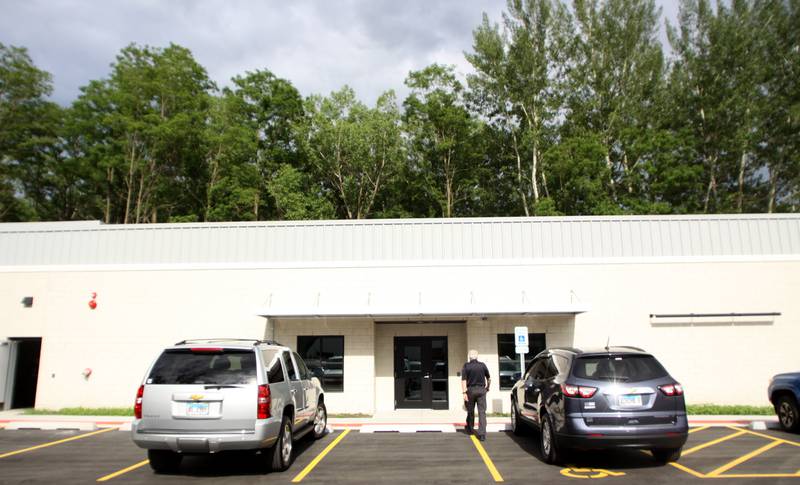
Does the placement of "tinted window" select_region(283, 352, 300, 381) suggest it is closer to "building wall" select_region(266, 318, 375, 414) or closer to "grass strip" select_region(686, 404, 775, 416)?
"building wall" select_region(266, 318, 375, 414)

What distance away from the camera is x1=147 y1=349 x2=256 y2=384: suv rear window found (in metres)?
7.74

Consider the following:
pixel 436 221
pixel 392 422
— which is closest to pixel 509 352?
pixel 392 422

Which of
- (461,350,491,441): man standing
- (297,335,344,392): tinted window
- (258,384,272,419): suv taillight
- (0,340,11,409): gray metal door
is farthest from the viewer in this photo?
(0,340,11,409): gray metal door

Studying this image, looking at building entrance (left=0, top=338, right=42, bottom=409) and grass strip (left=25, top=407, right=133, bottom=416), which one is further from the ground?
building entrance (left=0, top=338, right=42, bottom=409)

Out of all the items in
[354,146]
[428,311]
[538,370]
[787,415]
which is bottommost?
[787,415]

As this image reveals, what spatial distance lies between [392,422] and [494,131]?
97.0ft

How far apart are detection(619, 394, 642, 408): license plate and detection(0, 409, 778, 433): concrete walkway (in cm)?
486

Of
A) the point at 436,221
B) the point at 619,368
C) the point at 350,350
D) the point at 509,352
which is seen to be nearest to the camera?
the point at 619,368

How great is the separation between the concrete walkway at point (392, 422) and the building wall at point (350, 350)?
82cm

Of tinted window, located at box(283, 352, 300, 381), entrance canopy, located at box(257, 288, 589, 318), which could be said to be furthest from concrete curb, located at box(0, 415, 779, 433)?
tinted window, located at box(283, 352, 300, 381)

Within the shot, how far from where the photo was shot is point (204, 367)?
25.8 ft

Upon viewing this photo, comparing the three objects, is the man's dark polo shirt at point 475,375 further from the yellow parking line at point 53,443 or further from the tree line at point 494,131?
the tree line at point 494,131

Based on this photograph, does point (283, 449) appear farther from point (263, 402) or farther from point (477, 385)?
point (477, 385)

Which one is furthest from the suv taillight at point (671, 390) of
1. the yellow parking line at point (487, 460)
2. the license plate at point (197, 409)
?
the license plate at point (197, 409)
